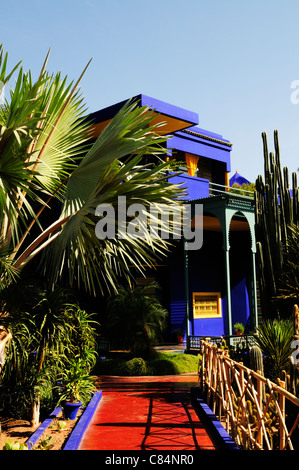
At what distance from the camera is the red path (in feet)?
24.0

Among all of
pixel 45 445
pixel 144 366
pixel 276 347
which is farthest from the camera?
pixel 144 366

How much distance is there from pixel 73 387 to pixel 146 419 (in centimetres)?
143

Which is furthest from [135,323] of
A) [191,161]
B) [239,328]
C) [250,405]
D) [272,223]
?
[191,161]

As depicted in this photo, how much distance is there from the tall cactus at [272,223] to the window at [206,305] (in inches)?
351

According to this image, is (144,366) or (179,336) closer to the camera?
(144,366)

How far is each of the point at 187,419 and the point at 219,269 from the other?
43.3 ft

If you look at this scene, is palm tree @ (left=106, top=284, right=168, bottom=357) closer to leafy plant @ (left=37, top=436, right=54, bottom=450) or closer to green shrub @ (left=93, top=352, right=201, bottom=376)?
green shrub @ (left=93, top=352, right=201, bottom=376)

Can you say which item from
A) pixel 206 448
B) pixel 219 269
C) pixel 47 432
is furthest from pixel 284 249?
pixel 219 269

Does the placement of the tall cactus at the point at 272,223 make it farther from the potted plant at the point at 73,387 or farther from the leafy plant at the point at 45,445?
the leafy plant at the point at 45,445

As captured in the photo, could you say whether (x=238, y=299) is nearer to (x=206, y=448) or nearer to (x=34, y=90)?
(x=206, y=448)

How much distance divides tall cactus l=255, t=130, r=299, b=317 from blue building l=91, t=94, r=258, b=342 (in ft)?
14.1

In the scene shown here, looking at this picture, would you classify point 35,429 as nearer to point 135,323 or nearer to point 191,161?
point 135,323

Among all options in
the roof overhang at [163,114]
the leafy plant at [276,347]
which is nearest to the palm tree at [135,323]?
the leafy plant at [276,347]

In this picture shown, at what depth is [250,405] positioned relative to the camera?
7.34 meters
